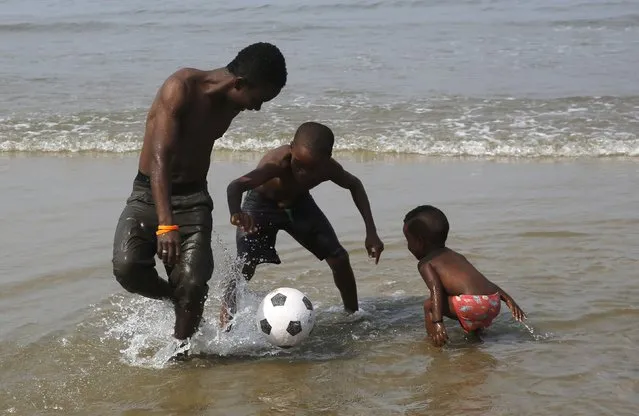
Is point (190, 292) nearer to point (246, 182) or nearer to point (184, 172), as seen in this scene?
point (184, 172)

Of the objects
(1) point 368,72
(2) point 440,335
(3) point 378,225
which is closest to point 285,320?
(2) point 440,335

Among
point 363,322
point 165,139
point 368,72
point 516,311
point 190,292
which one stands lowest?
point 363,322

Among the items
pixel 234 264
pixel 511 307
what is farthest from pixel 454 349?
pixel 234 264

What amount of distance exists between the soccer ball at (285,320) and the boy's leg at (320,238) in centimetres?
61

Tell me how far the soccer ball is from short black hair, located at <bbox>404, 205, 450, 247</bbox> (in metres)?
0.87

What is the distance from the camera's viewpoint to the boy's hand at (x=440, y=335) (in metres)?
5.69

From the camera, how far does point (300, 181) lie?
20.3ft

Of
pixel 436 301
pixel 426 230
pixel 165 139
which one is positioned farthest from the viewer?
pixel 426 230

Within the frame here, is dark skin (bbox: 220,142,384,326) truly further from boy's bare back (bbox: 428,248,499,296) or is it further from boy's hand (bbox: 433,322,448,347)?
boy's hand (bbox: 433,322,448,347)

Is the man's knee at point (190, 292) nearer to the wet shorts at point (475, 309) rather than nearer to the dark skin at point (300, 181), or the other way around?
the dark skin at point (300, 181)

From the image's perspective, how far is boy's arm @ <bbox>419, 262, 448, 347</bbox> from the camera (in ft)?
18.7

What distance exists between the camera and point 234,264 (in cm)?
628

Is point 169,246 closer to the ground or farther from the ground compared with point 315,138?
closer to the ground

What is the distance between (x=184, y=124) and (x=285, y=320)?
130 centimetres
